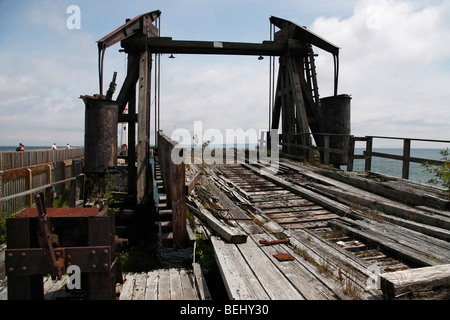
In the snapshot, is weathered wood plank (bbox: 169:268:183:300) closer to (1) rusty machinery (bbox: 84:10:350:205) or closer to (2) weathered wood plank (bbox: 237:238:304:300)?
(2) weathered wood plank (bbox: 237:238:304:300)

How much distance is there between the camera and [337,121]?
10.1 m

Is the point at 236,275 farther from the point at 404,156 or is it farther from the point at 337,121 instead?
Result: the point at 337,121

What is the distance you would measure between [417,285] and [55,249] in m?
3.30

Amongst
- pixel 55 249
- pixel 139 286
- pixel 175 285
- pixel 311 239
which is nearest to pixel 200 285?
pixel 175 285

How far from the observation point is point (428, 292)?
308cm

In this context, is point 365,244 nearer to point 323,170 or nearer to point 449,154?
point 449,154

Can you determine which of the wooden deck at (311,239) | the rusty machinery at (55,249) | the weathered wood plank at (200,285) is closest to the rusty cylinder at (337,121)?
the wooden deck at (311,239)

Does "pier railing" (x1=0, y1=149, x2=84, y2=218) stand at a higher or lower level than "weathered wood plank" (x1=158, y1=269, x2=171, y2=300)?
higher

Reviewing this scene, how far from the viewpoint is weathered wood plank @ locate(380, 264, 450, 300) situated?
9.87 ft

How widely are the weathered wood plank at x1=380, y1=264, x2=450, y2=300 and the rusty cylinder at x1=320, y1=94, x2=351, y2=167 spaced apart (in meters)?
6.99

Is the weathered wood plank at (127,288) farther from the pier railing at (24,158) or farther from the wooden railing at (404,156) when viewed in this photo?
the pier railing at (24,158)

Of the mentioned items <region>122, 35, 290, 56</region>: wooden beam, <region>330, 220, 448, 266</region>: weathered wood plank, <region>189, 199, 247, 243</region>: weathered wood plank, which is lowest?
<region>330, 220, 448, 266</region>: weathered wood plank

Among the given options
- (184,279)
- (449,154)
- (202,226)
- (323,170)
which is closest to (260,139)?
(323,170)

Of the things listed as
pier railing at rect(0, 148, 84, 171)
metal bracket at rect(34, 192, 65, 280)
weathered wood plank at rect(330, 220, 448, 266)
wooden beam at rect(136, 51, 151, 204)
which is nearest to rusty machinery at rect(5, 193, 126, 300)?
metal bracket at rect(34, 192, 65, 280)
